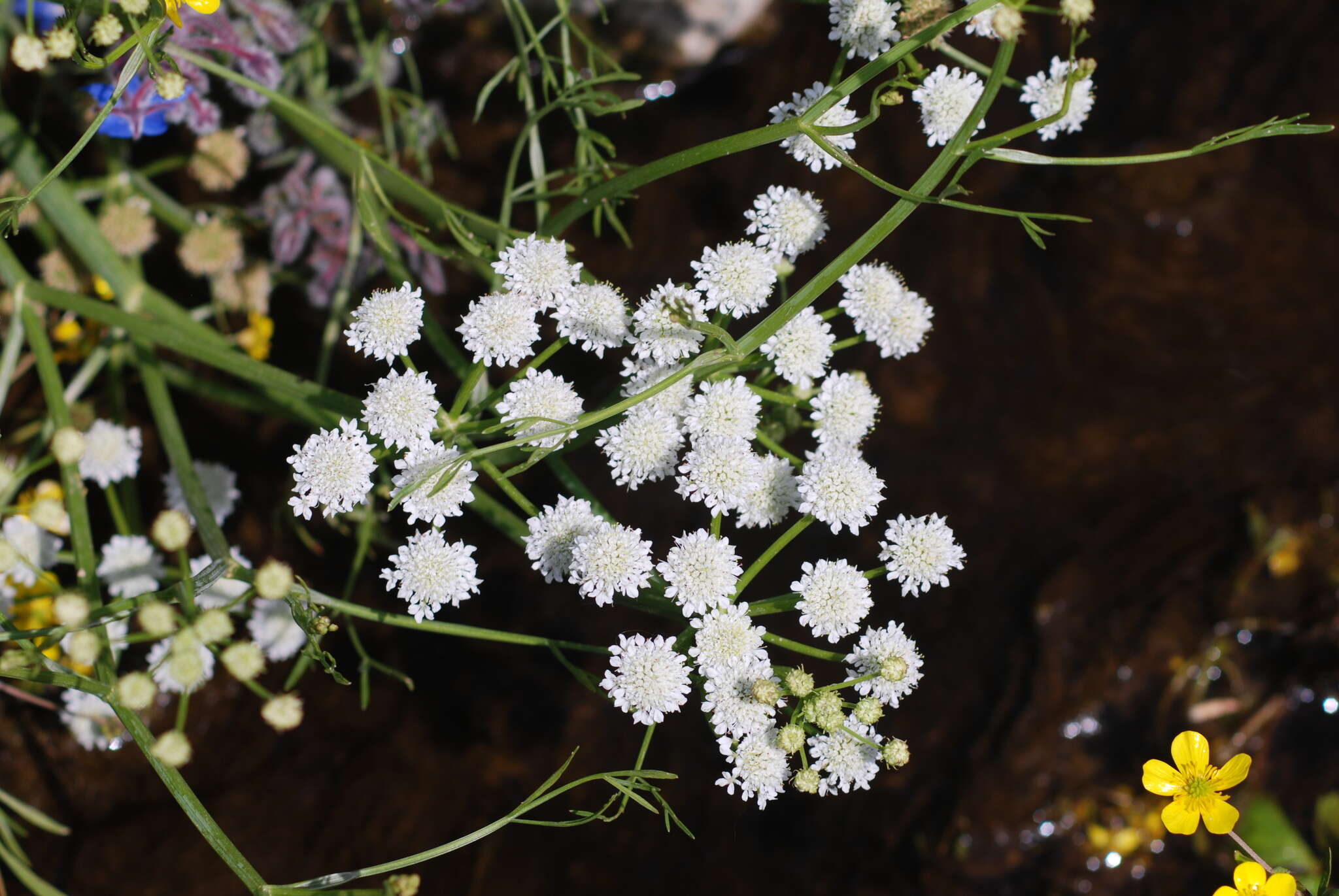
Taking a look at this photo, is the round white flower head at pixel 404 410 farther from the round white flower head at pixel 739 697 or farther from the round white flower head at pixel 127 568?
the round white flower head at pixel 127 568

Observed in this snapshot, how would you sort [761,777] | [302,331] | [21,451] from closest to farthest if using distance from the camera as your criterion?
[761,777]
[21,451]
[302,331]

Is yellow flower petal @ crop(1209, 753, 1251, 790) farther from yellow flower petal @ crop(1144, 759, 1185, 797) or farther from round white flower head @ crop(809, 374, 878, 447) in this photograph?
round white flower head @ crop(809, 374, 878, 447)

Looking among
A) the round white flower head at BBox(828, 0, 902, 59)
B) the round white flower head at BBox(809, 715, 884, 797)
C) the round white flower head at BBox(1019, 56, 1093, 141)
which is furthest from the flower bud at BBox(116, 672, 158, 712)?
the round white flower head at BBox(1019, 56, 1093, 141)

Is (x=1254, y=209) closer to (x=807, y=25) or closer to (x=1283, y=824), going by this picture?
→ (x=807, y=25)

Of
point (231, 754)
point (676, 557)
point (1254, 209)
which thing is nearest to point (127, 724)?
point (676, 557)

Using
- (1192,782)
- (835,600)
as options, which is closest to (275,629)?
(835,600)

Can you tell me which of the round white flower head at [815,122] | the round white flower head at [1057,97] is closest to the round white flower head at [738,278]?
the round white flower head at [815,122]
